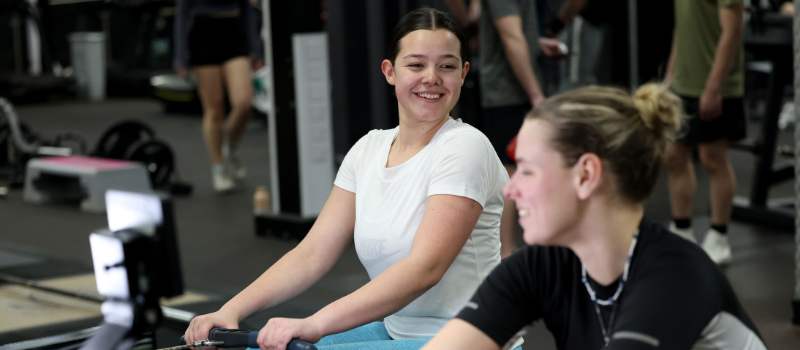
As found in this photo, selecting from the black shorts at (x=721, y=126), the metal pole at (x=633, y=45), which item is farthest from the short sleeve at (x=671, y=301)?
the metal pole at (x=633, y=45)

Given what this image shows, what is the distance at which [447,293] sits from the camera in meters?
2.24

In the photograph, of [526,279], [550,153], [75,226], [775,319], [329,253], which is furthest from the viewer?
[75,226]

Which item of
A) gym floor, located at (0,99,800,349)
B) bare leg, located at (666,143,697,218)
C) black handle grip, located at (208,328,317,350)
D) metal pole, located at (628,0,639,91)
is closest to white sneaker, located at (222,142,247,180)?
gym floor, located at (0,99,800,349)

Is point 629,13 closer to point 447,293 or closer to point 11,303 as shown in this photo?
point 11,303

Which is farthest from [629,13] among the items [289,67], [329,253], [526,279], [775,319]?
[526,279]

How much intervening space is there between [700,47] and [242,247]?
2.17 metres

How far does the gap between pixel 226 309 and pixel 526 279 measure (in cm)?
71

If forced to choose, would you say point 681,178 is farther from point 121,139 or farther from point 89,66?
point 89,66

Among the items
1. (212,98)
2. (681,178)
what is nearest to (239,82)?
(212,98)

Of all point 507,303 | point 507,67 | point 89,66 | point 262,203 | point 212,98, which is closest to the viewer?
point 507,303

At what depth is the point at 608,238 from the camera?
1.68 meters

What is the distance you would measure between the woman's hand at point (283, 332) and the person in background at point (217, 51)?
4680 mm

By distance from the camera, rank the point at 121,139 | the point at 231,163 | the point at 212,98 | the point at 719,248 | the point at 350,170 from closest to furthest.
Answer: the point at 350,170 → the point at 719,248 → the point at 212,98 → the point at 231,163 → the point at 121,139

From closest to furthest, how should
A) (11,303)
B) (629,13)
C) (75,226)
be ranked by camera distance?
(11,303)
(75,226)
(629,13)
